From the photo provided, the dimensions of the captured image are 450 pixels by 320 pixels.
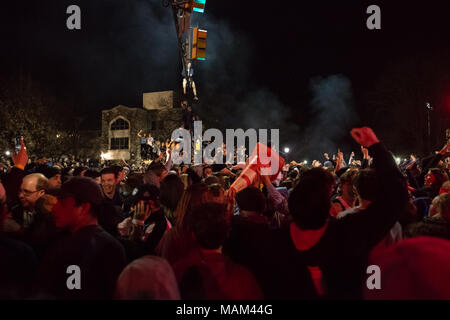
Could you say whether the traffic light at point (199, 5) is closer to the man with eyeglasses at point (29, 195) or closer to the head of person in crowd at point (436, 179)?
the man with eyeglasses at point (29, 195)

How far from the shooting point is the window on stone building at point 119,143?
49.2m

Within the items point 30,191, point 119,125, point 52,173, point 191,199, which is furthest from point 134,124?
point 191,199

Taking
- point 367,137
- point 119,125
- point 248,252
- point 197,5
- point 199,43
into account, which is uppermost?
point 119,125

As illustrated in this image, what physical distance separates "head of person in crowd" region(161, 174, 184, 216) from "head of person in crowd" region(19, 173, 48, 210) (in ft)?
5.27

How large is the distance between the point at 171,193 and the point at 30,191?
1900 mm

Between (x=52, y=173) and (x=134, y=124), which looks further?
(x=134, y=124)

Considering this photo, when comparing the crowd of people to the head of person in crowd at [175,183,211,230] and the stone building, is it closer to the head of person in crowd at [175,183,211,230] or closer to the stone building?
the head of person in crowd at [175,183,211,230]

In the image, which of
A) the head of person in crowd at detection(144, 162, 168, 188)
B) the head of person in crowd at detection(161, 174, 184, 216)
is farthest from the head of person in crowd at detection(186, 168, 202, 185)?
the head of person in crowd at detection(161, 174, 184, 216)

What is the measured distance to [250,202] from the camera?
11.3 feet

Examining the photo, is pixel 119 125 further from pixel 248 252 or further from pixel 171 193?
pixel 248 252

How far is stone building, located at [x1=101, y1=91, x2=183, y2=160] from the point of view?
48094 millimetres

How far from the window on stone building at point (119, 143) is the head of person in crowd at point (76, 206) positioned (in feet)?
159

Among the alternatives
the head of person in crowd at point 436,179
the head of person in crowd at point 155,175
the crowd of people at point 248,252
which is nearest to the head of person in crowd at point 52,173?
the head of person in crowd at point 155,175
